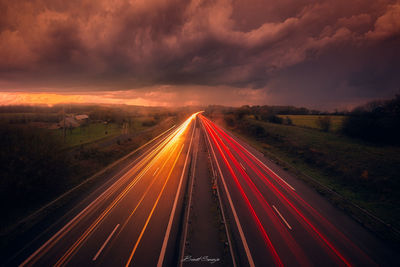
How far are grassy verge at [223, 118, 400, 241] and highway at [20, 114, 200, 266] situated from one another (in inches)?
699

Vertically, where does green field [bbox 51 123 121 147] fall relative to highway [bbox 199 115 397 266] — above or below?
above

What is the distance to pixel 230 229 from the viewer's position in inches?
502

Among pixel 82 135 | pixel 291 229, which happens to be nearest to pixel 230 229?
pixel 291 229

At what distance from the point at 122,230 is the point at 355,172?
31484 millimetres

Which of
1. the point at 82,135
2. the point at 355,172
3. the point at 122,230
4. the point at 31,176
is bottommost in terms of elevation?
the point at 122,230

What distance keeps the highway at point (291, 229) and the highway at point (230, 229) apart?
0.06 metres

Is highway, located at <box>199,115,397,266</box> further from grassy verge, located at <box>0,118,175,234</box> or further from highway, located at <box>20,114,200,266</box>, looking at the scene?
grassy verge, located at <box>0,118,175,234</box>

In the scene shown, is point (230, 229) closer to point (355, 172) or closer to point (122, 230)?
point (122, 230)

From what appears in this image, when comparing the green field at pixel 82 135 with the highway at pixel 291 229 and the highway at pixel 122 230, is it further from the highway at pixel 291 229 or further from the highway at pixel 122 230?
the highway at pixel 291 229

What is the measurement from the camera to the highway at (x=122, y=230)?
10.3 m

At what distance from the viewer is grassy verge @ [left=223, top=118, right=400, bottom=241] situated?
15641 mm

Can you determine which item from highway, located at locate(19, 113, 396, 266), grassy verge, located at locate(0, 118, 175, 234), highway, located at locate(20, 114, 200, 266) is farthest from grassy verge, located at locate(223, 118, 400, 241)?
grassy verge, located at locate(0, 118, 175, 234)

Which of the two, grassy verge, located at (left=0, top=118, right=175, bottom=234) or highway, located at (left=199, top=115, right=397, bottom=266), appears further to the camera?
grassy verge, located at (left=0, top=118, right=175, bottom=234)

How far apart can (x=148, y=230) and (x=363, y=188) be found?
1025 inches
